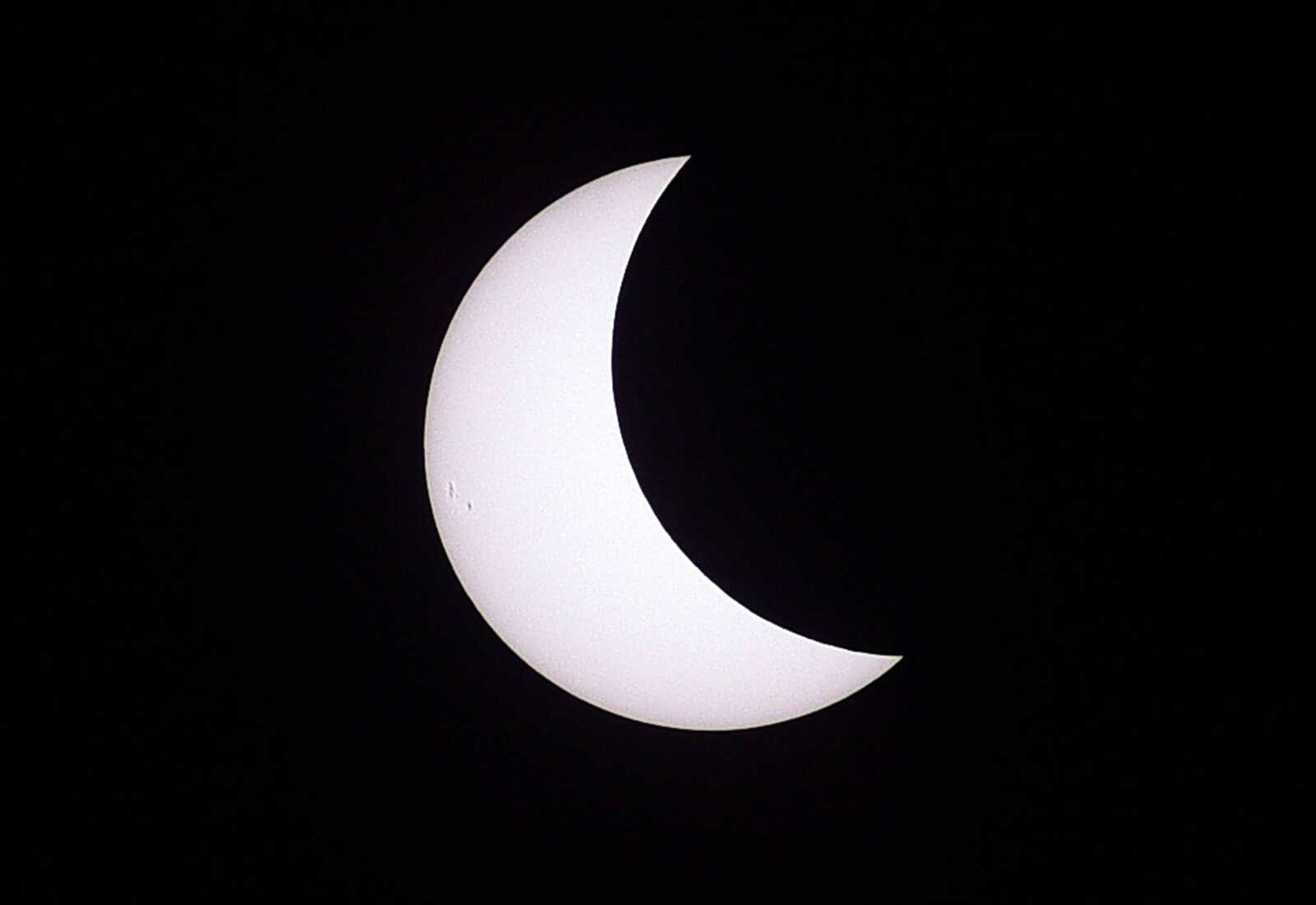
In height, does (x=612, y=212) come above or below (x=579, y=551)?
above

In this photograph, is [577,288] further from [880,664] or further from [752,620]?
[880,664]

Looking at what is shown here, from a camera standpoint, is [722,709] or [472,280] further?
[472,280]

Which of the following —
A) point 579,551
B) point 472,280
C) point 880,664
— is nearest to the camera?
point 579,551

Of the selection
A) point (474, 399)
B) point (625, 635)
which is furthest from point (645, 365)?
point (625, 635)

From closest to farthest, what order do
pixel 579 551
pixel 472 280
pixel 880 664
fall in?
pixel 579 551
pixel 880 664
pixel 472 280

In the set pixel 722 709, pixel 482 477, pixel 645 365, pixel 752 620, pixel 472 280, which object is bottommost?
pixel 722 709

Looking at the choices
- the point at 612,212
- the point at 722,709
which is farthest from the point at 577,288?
the point at 722,709
